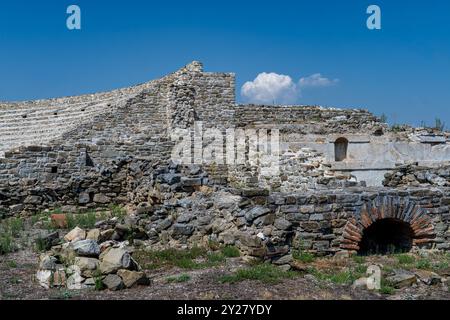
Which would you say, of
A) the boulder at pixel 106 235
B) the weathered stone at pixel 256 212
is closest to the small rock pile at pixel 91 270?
the boulder at pixel 106 235

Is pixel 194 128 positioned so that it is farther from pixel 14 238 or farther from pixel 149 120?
pixel 14 238

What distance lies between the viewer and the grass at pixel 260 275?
6.27 metres

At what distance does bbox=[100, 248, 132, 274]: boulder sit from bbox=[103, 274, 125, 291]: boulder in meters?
0.11

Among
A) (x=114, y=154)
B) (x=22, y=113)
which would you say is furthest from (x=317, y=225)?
(x=22, y=113)

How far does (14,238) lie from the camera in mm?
9516

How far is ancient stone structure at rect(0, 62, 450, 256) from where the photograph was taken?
25.8 feet

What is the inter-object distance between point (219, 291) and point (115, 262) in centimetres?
136

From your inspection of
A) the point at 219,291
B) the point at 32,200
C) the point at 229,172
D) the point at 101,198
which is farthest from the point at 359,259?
the point at 229,172

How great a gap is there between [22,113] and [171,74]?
8715 mm

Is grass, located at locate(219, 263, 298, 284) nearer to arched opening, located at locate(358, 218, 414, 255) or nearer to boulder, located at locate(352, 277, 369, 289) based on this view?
boulder, located at locate(352, 277, 369, 289)

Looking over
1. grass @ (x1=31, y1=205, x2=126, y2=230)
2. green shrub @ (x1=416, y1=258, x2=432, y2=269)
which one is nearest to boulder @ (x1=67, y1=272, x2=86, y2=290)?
grass @ (x1=31, y1=205, x2=126, y2=230)

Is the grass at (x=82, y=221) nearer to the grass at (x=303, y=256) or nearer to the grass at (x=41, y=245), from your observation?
the grass at (x=41, y=245)

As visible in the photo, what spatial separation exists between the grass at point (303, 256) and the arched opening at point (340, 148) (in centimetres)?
1128

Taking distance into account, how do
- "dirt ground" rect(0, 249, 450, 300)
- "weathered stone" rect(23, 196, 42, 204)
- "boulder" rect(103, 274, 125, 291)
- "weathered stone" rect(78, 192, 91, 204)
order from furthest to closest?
"weathered stone" rect(78, 192, 91, 204) → "weathered stone" rect(23, 196, 42, 204) → "boulder" rect(103, 274, 125, 291) → "dirt ground" rect(0, 249, 450, 300)
